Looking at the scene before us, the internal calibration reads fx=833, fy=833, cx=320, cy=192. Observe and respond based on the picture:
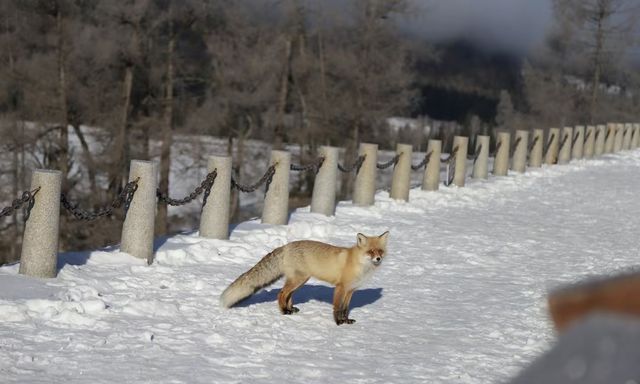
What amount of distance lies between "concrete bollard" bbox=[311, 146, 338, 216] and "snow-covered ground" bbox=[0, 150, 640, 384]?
0.29 m

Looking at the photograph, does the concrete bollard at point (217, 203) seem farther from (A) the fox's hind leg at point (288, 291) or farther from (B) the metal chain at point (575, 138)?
(B) the metal chain at point (575, 138)

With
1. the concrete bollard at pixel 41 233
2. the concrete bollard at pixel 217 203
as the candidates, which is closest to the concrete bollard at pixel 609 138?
the concrete bollard at pixel 217 203

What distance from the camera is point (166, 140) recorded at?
1195 inches

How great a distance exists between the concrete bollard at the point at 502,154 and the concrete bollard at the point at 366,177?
310 inches

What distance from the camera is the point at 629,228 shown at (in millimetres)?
14688

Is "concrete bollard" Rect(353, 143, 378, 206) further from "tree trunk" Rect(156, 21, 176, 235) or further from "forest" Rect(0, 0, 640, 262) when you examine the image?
"tree trunk" Rect(156, 21, 176, 235)

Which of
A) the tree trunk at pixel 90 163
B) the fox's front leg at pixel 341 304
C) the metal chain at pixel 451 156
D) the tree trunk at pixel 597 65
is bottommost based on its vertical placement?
the tree trunk at pixel 90 163

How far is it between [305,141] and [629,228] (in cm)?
2401

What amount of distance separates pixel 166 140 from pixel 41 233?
2289 cm

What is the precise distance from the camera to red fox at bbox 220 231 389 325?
7137 mm

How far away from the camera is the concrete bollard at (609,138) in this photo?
33062mm

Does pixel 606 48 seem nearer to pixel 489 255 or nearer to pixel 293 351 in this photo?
pixel 489 255

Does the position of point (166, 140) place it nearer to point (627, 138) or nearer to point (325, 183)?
point (325, 183)

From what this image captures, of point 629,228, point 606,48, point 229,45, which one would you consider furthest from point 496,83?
point 629,228
